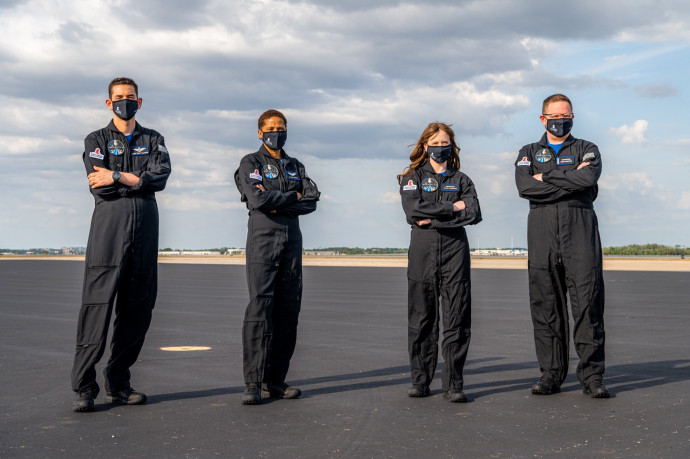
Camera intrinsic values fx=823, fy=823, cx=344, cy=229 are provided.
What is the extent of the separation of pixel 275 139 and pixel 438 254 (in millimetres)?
1772

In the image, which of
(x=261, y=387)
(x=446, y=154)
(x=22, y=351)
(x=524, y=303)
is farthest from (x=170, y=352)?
(x=524, y=303)

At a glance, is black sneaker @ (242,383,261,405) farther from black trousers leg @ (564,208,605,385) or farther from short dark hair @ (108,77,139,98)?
black trousers leg @ (564,208,605,385)

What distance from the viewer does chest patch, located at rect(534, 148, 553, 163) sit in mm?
7652

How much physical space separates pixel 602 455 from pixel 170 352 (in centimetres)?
650

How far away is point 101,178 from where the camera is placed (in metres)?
6.74

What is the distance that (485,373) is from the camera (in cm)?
868

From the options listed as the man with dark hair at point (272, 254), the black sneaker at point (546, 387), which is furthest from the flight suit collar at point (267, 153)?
the black sneaker at point (546, 387)

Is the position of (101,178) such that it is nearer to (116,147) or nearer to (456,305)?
(116,147)

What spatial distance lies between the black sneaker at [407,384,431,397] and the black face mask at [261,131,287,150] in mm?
2468

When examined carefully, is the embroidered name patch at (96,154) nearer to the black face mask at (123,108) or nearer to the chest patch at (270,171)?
the black face mask at (123,108)

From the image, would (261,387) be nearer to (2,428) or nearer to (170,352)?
(2,428)

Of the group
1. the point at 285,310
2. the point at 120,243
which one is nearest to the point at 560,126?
the point at 285,310

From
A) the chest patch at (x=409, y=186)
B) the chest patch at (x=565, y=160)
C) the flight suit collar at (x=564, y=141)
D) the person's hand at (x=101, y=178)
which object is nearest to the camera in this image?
the person's hand at (x=101, y=178)

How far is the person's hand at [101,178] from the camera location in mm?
6719
